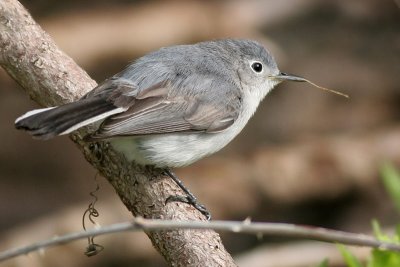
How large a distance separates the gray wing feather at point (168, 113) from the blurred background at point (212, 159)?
2.62 m

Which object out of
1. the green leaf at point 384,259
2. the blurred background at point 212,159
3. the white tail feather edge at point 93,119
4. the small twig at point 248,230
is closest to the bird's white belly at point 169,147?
the white tail feather edge at point 93,119

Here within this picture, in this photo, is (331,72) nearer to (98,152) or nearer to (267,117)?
(267,117)

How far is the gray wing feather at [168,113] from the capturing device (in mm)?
3609

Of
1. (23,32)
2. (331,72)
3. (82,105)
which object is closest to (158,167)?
(82,105)

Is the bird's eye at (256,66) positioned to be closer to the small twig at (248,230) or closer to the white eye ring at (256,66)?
the white eye ring at (256,66)

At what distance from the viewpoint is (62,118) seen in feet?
10.8

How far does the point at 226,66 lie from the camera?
14.7 ft

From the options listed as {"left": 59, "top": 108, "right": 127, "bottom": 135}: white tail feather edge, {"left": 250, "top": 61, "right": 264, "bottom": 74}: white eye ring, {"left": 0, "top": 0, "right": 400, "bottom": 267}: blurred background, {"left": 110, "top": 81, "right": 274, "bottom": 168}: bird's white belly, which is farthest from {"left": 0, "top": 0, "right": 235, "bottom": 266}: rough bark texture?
{"left": 0, "top": 0, "right": 400, "bottom": 267}: blurred background

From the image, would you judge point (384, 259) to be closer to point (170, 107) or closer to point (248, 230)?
point (248, 230)

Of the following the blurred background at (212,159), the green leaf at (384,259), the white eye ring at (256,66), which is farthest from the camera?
the blurred background at (212,159)

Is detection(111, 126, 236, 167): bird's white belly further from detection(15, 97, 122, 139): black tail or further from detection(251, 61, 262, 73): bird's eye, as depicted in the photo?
detection(251, 61, 262, 73): bird's eye

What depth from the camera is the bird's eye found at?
462 cm

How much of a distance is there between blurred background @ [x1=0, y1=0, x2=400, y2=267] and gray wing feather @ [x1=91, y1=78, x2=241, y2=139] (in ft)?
8.61

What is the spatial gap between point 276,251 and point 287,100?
1.92m
